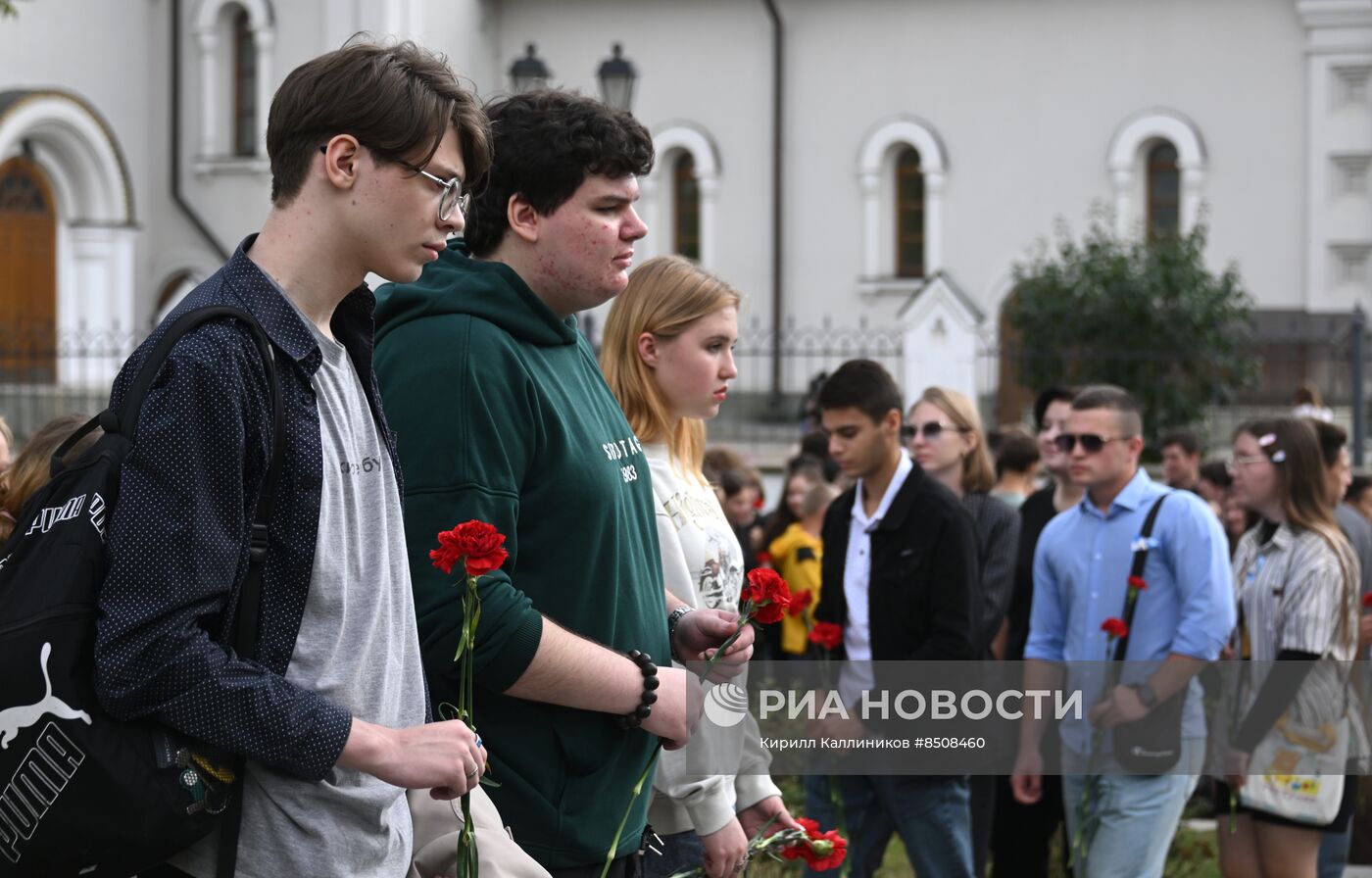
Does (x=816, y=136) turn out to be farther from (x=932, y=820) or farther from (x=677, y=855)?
(x=677, y=855)

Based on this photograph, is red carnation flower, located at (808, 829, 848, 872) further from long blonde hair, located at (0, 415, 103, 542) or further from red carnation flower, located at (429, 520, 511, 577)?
long blonde hair, located at (0, 415, 103, 542)

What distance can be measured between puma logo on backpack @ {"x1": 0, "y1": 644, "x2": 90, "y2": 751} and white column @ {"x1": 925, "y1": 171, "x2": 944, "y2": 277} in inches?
925

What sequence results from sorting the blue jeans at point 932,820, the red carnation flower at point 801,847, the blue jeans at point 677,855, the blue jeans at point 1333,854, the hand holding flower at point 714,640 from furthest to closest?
the blue jeans at point 1333,854 → the blue jeans at point 932,820 → the blue jeans at point 677,855 → the red carnation flower at point 801,847 → the hand holding flower at point 714,640

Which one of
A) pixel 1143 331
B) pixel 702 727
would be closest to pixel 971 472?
pixel 702 727

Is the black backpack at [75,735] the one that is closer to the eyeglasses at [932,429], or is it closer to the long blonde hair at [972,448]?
the eyeglasses at [932,429]

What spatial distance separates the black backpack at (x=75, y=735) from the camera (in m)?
1.99

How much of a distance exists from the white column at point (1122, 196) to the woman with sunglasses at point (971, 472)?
17455 mm

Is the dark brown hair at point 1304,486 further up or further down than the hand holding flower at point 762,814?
further up

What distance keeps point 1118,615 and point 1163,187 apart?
20032 millimetres

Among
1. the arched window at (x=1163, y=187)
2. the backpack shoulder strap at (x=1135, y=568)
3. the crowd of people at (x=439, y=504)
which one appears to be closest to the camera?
the crowd of people at (x=439, y=504)

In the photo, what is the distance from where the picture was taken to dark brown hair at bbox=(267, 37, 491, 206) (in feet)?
7.43

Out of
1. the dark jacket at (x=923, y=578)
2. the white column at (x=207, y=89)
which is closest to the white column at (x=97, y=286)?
the white column at (x=207, y=89)

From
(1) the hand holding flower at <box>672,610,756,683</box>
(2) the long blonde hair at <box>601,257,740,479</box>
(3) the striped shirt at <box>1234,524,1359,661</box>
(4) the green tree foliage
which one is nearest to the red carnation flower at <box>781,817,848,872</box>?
(1) the hand holding flower at <box>672,610,756,683</box>

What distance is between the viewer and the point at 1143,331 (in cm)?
1747
